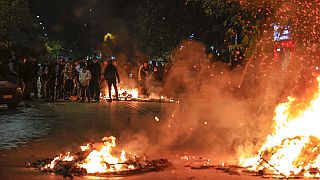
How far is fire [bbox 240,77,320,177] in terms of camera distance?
28.1 feet

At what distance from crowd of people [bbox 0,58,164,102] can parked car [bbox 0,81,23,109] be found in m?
3.41

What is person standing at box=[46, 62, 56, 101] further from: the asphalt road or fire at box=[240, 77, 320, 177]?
fire at box=[240, 77, 320, 177]

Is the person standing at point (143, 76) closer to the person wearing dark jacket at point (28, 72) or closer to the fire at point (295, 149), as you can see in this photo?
the person wearing dark jacket at point (28, 72)

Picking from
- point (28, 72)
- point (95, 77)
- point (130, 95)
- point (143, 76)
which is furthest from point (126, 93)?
point (28, 72)

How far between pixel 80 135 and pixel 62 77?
1323 cm

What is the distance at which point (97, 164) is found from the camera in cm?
870

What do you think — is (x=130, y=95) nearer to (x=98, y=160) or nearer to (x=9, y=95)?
(x=9, y=95)

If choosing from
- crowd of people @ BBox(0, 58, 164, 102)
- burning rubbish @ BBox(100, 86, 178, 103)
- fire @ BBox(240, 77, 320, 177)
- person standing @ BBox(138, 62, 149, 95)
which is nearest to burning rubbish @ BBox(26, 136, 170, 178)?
fire @ BBox(240, 77, 320, 177)

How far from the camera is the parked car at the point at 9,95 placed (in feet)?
66.9

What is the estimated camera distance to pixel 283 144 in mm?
8961

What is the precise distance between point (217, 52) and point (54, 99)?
43.6 feet

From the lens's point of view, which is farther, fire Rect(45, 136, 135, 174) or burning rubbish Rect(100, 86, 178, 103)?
burning rubbish Rect(100, 86, 178, 103)

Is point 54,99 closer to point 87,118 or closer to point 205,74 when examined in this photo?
point 205,74

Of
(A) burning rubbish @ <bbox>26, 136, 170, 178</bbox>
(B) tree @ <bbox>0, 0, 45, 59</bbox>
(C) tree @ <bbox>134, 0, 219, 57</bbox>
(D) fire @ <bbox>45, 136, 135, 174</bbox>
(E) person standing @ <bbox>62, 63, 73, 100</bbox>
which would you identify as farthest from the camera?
(B) tree @ <bbox>0, 0, 45, 59</bbox>
